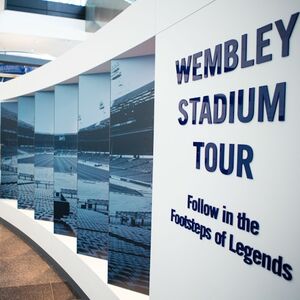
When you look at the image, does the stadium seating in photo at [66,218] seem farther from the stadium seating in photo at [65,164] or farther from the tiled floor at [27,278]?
the tiled floor at [27,278]

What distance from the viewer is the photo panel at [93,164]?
11.7 feet

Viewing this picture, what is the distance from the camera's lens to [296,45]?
1.18 metres

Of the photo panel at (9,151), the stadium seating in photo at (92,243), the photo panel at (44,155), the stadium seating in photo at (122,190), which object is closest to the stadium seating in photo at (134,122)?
the stadium seating in photo at (122,190)

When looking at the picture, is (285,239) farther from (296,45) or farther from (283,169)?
(296,45)

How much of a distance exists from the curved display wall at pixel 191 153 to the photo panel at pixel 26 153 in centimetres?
238

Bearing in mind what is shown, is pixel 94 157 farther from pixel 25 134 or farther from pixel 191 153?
pixel 25 134

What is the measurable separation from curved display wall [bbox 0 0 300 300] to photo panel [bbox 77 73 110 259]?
0.01 metres

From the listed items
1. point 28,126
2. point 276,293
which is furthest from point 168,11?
point 28,126

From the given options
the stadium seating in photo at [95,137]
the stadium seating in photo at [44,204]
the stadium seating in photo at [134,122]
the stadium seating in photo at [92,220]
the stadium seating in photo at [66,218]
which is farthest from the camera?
the stadium seating in photo at [44,204]

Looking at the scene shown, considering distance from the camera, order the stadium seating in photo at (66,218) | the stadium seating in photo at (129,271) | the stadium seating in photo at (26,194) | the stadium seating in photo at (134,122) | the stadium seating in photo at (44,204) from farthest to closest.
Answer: the stadium seating in photo at (26,194) → the stadium seating in photo at (44,204) → the stadium seating in photo at (66,218) → the stadium seating in photo at (129,271) → the stadium seating in photo at (134,122)

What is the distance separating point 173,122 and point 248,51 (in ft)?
2.17

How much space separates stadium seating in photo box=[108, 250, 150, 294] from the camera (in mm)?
2783

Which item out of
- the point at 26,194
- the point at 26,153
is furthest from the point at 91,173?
the point at 26,153

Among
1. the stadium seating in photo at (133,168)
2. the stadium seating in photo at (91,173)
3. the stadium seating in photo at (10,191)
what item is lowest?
the stadium seating in photo at (10,191)
